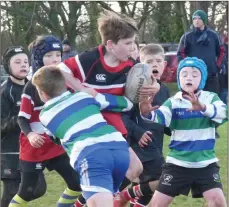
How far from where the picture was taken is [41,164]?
568 cm

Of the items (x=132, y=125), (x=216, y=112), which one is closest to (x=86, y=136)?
(x=132, y=125)

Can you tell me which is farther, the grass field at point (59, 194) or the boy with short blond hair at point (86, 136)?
the grass field at point (59, 194)

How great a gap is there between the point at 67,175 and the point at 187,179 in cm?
113

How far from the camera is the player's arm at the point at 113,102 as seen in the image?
474 cm

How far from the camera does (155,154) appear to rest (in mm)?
5996

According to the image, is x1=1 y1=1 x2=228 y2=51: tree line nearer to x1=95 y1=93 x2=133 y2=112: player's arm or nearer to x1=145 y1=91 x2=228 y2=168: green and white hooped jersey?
x1=145 y1=91 x2=228 y2=168: green and white hooped jersey

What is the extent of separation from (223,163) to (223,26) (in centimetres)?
2482

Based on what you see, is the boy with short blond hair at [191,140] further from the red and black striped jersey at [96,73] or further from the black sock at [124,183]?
the black sock at [124,183]

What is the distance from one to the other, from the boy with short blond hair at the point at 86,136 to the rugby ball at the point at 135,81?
11.3 inches

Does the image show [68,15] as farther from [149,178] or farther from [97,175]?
[97,175]

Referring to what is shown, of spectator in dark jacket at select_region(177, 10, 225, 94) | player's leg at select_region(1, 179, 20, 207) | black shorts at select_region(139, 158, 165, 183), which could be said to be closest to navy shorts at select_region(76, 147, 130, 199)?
black shorts at select_region(139, 158, 165, 183)

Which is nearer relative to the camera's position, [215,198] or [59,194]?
[215,198]

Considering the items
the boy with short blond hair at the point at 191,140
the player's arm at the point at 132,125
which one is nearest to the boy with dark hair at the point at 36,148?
the player's arm at the point at 132,125

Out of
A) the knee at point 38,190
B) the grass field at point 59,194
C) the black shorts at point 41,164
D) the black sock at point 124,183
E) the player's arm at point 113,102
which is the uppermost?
the player's arm at point 113,102
